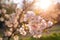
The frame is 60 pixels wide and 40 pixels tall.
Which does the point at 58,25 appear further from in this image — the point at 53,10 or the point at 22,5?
the point at 22,5

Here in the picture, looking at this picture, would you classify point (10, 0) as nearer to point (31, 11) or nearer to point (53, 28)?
point (31, 11)

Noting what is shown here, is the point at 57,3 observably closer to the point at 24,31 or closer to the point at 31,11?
the point at 31,11

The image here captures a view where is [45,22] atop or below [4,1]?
below

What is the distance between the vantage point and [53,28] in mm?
1183

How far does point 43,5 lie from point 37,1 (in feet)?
0.19

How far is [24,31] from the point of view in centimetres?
117

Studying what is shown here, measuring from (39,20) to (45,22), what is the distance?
0.05m

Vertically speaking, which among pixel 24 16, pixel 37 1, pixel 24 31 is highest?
pixel 37 1

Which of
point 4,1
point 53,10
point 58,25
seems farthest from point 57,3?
point 4,1

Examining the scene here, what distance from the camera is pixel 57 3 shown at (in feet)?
3.93

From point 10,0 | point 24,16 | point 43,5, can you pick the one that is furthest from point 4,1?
point 43,5

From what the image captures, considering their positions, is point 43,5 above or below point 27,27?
above

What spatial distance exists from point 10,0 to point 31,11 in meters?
0.19

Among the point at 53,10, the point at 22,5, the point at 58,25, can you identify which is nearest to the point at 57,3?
the point at 53,10
